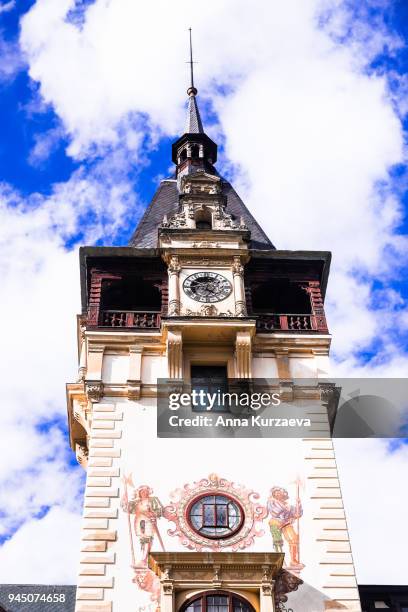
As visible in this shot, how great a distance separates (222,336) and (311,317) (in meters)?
3.25

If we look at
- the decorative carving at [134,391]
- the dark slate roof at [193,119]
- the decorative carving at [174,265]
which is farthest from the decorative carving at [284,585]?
the dark slate roof at [193,119]

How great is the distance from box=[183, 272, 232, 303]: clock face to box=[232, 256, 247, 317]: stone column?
10.5 inches

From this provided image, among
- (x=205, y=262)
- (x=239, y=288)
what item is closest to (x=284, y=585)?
(x=239, y=288)

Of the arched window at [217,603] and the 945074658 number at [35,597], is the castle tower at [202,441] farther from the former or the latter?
the 945074658 number at [35,597]

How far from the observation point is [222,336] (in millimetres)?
25797

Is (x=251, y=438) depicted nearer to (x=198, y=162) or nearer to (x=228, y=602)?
(x=228, y=602)

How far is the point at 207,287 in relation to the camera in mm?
27219

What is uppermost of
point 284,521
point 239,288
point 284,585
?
point 239,288

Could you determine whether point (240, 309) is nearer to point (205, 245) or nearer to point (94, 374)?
point (205, 245)

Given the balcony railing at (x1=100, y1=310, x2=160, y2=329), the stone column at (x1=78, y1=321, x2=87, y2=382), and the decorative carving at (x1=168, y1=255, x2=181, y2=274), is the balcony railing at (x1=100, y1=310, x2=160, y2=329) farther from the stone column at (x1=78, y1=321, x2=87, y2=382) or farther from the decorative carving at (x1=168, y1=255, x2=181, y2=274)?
the decorative carving at (x1=168, y1=255, x2=181, y2=274)

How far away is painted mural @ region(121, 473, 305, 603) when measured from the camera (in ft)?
69.3

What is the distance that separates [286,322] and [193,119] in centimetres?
1891

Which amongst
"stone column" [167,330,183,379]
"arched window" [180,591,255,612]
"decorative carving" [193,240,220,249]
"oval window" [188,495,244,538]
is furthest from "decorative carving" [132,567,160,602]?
"decorative carving" [193,240,220,249]

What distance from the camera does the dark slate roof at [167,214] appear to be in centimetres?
3155
